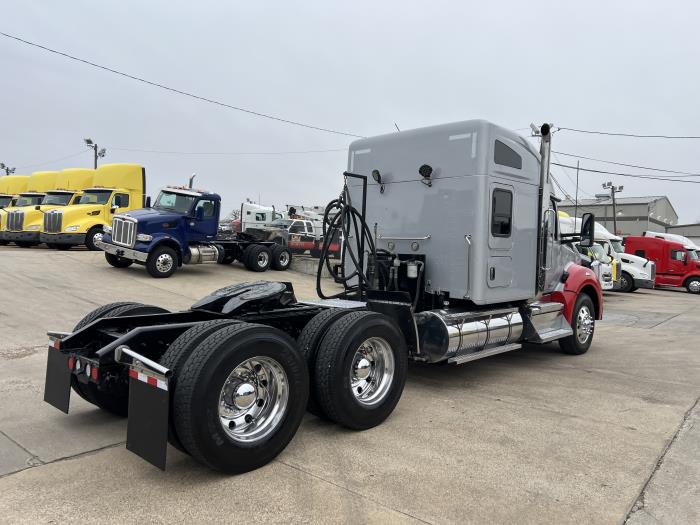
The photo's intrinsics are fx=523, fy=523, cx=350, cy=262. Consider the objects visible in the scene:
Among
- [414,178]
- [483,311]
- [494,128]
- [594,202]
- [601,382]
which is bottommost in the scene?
[601,382]

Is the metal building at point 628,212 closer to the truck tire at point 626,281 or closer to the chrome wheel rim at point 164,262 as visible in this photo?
the truck tire at point 626,281

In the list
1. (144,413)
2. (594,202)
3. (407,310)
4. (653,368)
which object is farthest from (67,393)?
(594,202)

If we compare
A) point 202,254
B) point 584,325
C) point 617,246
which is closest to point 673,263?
point 617,246

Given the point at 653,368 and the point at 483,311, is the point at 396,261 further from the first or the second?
the point at 653,368

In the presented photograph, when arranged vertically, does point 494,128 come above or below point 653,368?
above

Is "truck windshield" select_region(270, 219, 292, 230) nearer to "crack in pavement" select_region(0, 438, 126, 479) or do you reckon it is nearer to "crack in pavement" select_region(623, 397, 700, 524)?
"crack in pavement" select_region(623, 397, 700, 524)

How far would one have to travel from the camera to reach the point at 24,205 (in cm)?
2373

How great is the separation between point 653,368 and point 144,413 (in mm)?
6721

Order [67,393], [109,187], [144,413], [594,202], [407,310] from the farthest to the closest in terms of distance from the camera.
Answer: [594,202]
[109,187]
[407,310]
[67,393]
[144,413]

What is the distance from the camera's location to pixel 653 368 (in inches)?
283

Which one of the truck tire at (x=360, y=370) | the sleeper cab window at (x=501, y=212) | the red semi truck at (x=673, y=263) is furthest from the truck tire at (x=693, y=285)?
the truck tire at (x=360, y=370)

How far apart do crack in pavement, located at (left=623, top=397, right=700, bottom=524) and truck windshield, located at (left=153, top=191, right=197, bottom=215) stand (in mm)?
13503

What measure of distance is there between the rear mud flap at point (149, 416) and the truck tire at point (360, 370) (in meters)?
1.36

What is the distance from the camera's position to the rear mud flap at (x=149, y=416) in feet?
10.3
